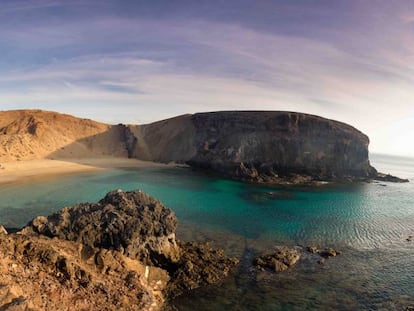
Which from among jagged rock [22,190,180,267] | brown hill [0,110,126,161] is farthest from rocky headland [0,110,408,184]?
jagged rock [22,190,180,267]

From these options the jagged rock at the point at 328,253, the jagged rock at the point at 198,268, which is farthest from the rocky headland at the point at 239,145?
the jagged rock at the point at 198,268

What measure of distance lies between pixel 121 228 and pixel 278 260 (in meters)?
11.8

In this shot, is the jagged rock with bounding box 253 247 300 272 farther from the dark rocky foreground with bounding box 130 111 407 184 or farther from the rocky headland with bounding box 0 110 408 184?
the dark rocky foreground with bounding box 130 111 407 184

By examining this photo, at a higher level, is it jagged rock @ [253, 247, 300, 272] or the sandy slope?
the sandy slope

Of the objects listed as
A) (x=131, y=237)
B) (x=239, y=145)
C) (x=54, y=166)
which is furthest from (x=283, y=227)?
(x=54, y=166)

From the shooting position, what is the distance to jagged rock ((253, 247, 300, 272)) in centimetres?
2219

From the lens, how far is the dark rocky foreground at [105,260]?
12.9m

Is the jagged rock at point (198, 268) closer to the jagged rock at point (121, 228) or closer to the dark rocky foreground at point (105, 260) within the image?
the dark rocky foreground at point (105, 260)

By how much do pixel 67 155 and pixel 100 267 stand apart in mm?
66527

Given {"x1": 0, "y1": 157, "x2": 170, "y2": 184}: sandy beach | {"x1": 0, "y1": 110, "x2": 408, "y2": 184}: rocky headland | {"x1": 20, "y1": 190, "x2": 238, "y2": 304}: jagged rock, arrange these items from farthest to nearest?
{"x1": 0, "y1": 110, "x2": 408, "y2": 184}: rocky headland
{"x1": 0, "y1": 157, "x2": 170, "y2": 184}: sandy beach
{"x1": 20, "y1": 190, "x2": 238, "y2": 304}: jagged rock

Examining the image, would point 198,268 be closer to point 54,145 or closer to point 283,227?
point 283,227

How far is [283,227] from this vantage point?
3203 centimetres

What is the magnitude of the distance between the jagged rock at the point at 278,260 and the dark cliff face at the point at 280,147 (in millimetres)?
38495

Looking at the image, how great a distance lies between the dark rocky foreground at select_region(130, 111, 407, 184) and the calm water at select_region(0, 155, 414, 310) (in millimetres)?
9212
